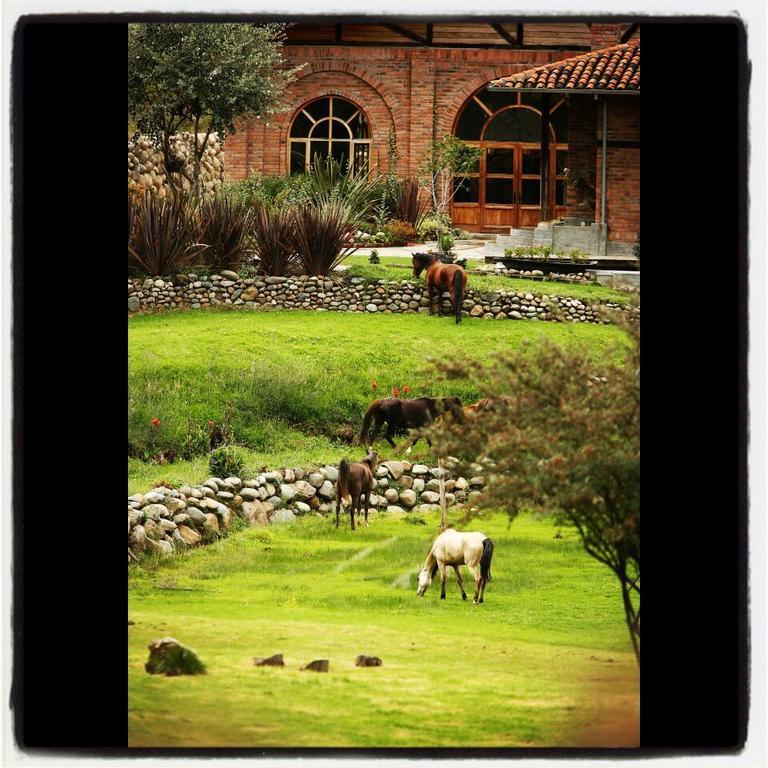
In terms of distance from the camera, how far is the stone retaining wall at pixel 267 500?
9.49 m

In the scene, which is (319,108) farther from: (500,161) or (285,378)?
(285,378)

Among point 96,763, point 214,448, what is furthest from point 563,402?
point 214,448

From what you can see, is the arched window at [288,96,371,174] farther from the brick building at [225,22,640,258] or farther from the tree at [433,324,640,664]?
the tree at [433,324,640,664]

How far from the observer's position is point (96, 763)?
667 centimetres

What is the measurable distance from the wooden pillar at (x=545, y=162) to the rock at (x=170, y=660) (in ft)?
35.3

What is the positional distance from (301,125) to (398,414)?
10.6 meters

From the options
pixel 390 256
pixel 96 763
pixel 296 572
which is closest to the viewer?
pixel 96 763

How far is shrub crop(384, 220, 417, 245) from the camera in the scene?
49.2 feet

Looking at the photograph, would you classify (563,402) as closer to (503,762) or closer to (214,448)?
(503,762)

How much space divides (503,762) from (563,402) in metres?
1.88

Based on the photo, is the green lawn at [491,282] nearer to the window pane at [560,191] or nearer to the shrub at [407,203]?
the shrub at [407,203]

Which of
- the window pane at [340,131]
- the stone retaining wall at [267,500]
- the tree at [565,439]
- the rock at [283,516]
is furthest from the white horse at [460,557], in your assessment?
the window pane at [340,131]

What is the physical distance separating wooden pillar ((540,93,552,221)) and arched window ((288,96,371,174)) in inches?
110

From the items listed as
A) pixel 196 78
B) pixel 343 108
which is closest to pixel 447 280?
pixel 196 78
